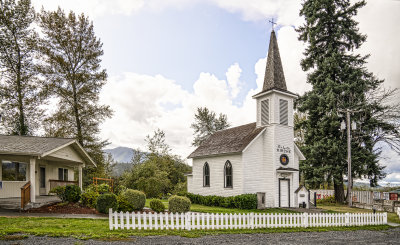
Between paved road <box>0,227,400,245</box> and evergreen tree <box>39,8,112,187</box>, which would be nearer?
paved road <box>0,227,400,245</box>

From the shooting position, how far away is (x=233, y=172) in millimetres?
22422

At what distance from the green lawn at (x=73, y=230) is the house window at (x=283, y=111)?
35.0 feet

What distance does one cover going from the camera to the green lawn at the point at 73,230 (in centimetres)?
915

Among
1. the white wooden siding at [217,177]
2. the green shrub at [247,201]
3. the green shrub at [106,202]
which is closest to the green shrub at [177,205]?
the green shrub at [106,202]

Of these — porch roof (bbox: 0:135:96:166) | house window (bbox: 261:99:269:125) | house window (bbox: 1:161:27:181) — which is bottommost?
house window (bbox: 1:161:27:181)

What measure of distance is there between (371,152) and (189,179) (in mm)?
16305

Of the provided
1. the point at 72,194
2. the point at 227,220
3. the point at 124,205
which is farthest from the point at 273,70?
the point at 72,194

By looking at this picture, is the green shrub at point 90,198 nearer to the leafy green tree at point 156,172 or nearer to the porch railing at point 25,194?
the porch railing at point 25,194

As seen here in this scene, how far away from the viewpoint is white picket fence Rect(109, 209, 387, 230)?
1069 centimetres

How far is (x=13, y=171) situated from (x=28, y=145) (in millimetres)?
2830

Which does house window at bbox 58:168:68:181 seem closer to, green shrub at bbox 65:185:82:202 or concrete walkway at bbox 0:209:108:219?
green shrub at bbox 65:185:82:202

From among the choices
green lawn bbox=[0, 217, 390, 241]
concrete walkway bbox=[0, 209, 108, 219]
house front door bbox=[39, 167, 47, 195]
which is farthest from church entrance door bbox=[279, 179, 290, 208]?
house front door bbox=[39, 167, 47, 195]

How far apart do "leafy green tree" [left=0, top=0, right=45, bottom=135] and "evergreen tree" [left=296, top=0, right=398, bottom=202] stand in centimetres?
2511

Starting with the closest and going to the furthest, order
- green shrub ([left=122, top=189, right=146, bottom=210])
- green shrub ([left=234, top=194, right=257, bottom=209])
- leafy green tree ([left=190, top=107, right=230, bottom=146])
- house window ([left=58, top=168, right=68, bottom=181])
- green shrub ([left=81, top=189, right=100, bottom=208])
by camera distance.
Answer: green shrub ([left=122, top=189, right=146, bottom=210]), green shrub ([left=81, top=189, right=100, bottom=208]), green shrub ([left=234, top=194, right=257, bottom=209]), house window ([left=58, top=168, right=68, bottom=181]), leafy green tree ([left=190, top=107, right=230, bottom=146])
